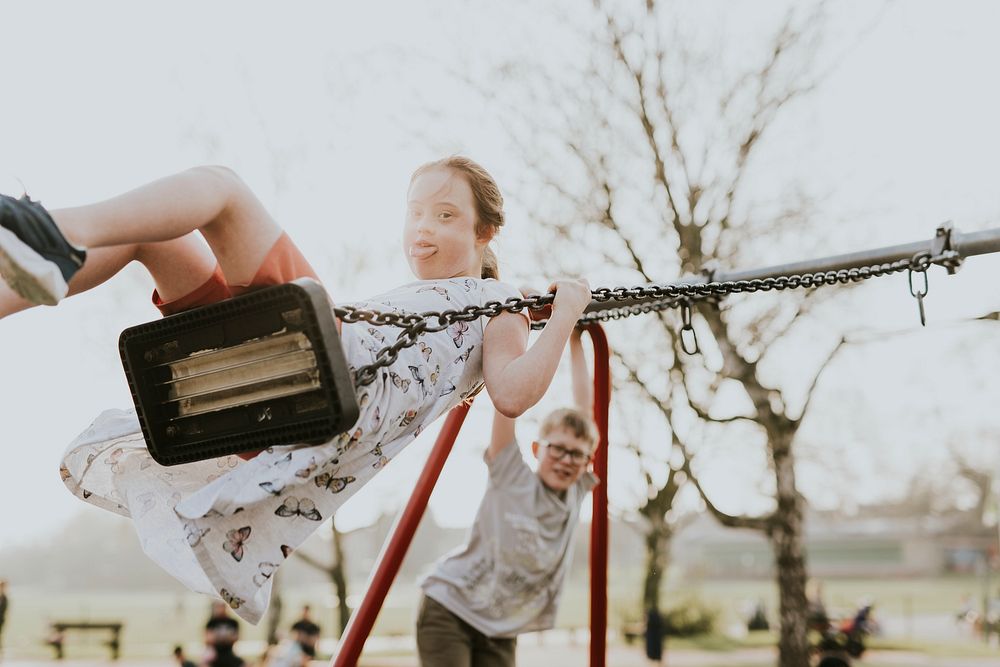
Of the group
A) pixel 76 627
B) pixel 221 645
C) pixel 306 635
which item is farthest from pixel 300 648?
pixel 76 627

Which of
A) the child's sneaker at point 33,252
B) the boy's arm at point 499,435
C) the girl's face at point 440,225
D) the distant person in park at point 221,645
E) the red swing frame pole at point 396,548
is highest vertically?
the girl's face at point 440,225

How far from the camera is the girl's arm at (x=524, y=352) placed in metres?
1.82

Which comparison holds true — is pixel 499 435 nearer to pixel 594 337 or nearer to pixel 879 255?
pixel 594 337

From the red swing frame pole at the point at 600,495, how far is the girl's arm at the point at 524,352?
1.15m

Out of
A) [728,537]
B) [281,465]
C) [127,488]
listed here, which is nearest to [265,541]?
[281,465]

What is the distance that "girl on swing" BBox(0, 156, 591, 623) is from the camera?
4.95 ft

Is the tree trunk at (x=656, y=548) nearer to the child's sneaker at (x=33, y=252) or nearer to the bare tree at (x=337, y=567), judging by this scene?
the bare tree at (x=337, y=567)

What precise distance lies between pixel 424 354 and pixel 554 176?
25.4 ft

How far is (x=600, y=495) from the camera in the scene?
10.4 feet

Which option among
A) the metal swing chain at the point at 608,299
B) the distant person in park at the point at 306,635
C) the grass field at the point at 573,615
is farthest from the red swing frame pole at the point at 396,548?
the grass field at the point at 573,615

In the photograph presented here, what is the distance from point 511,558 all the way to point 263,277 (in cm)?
194

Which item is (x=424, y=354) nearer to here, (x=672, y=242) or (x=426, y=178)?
(x=426, y=178)

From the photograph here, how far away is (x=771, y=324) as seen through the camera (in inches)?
376

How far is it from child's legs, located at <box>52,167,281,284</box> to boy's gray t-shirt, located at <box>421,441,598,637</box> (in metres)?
1.94
